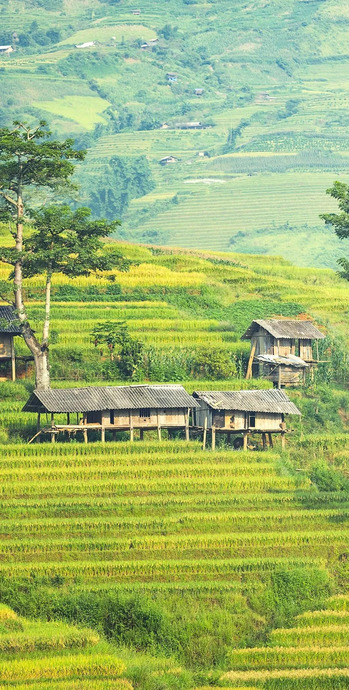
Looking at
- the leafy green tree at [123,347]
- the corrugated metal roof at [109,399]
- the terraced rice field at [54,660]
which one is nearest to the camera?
the terraced rice field at [54,660]

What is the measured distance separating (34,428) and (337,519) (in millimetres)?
10731

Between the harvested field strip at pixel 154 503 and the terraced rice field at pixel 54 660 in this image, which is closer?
the terraced rice field at pixel 54 660

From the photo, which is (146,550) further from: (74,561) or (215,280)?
(215,280)

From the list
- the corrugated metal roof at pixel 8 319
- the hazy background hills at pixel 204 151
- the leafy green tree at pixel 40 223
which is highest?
the hazy background hills at pixel 204 151

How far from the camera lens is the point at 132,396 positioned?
4950 cm

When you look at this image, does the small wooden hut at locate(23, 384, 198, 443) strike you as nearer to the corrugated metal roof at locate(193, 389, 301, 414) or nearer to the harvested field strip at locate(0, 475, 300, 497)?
the corrugated metal roof at locate(193, 389, 301, 414)

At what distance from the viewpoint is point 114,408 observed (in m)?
48.6

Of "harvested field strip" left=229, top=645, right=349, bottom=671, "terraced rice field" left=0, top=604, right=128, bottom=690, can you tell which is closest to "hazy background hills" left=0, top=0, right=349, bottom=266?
"harvested field strip" left=229, top=645, right=349, bottom=671

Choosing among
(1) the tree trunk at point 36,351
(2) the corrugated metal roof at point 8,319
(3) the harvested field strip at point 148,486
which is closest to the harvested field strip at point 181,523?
(3) the harvested field strip at point 148,486

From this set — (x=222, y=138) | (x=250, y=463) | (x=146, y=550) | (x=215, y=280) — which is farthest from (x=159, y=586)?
(x=222, y=138)

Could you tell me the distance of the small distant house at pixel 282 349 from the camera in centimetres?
5756

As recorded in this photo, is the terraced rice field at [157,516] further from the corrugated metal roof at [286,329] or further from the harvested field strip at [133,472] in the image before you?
the corrugated metal roof at [286,329]

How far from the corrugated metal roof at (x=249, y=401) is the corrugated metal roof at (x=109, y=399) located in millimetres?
769

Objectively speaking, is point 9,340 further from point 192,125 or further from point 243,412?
point 192,125
